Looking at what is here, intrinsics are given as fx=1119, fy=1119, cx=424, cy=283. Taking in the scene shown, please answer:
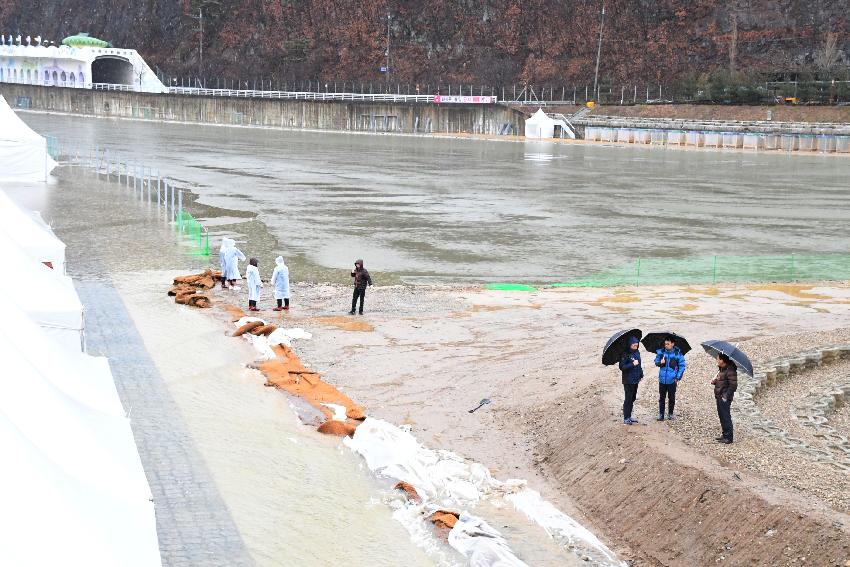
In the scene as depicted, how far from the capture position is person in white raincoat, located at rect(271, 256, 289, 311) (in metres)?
23.9

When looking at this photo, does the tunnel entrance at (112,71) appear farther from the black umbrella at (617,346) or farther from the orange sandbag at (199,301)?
the black umbrella at (617,346)

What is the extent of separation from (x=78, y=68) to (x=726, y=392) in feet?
414

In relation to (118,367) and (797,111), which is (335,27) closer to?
(797,111)

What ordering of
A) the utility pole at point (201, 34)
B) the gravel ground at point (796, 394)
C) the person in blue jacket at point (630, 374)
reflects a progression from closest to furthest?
the person in blue jacket at point (630, 374) → the gravel ground at point (796, 394) → the utility pole at point (201, 34)

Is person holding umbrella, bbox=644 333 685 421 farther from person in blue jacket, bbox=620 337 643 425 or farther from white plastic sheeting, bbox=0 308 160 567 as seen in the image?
white plastic sheeting, bbox=0 308 160 567

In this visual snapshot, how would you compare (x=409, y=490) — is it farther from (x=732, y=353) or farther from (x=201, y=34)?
(x=201, y=34)

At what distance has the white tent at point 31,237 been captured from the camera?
22.4 m

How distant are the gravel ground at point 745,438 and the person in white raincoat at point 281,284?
8905 mm

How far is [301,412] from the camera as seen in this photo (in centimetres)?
1725

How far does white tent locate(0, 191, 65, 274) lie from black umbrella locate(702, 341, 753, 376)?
13.8 meters

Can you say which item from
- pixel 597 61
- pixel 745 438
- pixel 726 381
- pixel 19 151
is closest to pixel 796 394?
pixel 745 438

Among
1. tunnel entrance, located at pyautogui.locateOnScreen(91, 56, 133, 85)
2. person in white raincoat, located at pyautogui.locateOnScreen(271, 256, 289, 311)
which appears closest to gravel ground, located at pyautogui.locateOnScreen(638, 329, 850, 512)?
person in white raincoat, located at pyautogui.locateOnScreen(271, 256, 289, 311)

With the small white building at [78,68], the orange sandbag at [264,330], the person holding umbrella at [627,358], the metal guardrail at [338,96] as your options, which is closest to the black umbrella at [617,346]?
the person holding umbrella at [627,358]

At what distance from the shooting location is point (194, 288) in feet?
85.1
